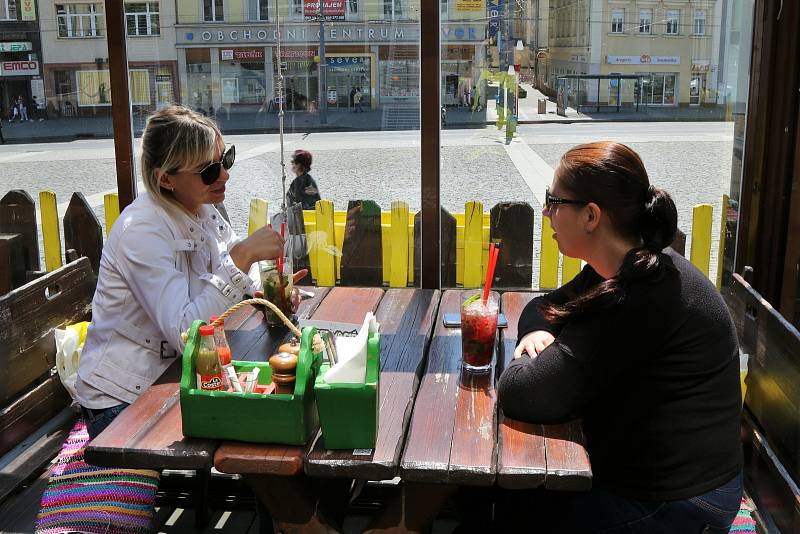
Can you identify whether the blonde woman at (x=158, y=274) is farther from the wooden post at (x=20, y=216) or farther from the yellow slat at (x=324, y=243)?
the wooden post at (x=20, y=216)

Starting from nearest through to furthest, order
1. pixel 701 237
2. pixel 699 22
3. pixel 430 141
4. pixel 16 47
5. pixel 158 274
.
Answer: pixel 158 274 < pixel 430 141 < pixel 699 22 < pixel 16 47 < pixel 701 237

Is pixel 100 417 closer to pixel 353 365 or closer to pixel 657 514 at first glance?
pixel 353 365

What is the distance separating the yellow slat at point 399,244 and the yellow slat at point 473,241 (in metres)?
0.32

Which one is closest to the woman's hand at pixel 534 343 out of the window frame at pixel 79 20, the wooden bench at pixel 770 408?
the wooden bench at pixel 770 408

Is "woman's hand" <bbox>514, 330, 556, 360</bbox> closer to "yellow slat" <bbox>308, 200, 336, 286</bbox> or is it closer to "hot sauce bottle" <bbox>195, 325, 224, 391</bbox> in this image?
"hot sauce bottle" <bbox>195, 325, 224, 391</bbox>

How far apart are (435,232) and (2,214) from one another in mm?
2585

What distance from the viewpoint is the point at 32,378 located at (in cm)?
258

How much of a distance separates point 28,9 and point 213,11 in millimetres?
925

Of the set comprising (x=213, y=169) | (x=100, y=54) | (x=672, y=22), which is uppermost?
(x=672, y=22)

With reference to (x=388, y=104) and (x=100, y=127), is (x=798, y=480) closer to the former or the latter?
(x=388, y=104)

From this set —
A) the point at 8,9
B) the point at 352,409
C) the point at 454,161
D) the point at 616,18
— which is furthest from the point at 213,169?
the point at 8,9

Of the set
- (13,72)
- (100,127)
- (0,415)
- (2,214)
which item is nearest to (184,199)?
(0,415)

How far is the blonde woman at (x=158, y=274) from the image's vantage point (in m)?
2.20

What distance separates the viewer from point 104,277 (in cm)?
229
